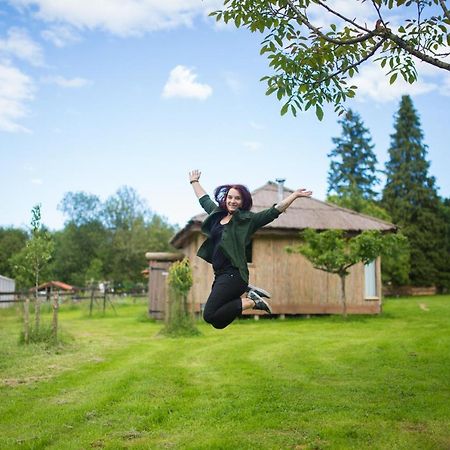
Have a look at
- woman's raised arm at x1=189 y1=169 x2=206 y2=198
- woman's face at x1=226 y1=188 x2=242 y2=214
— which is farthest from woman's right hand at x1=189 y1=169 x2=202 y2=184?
woman's face at x1=226 y1=188 x2=242 y2=214

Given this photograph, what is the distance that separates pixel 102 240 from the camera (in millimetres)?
59219

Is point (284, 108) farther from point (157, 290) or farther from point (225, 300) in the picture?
point (157, 290)

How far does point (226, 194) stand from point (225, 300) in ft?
3.60

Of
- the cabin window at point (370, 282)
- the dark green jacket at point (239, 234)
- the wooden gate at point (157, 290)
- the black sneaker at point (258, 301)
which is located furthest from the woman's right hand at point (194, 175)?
the cabin window at point (370, 282)

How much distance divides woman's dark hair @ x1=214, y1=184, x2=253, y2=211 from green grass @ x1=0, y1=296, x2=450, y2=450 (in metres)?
2.25

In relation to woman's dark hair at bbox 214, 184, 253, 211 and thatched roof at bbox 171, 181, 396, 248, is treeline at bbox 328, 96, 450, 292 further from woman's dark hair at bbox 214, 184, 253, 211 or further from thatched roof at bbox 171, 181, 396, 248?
woman's dark hair at bbox 214, 184, 253, 211

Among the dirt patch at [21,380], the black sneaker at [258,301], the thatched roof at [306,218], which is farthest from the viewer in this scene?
the thatched roof at [306,218]

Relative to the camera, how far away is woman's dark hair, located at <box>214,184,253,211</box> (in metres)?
5.61

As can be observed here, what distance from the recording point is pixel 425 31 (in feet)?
18.5

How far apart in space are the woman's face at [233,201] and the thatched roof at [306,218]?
39.4 feet

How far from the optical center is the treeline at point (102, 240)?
5522 cm

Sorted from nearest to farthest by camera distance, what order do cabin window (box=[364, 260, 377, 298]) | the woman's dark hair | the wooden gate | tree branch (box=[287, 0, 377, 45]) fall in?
tree branch (box=[287, 0, 377, 45]) → the woman's dark hair → cabin window (box=[364, 260, 377, 298]) → the wooden gate

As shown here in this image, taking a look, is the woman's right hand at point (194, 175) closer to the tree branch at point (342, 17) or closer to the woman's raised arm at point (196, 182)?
the woman's raised arm at point (196, 182)

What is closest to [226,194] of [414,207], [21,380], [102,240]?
[21,380]
